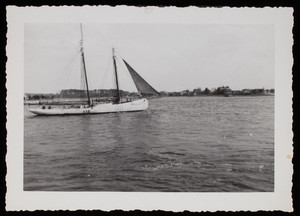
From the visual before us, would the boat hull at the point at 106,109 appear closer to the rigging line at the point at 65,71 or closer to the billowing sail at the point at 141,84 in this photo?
the billowing sail at the point at 141,84

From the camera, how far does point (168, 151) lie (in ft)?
11.3

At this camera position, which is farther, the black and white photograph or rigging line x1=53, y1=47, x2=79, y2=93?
rigging line x1=53, y1=47, x2=79, y2=93

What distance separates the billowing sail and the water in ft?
0.61

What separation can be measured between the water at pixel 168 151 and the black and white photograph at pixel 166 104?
0.04 ft

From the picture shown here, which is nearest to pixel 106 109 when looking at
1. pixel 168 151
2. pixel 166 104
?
pixel 166 104

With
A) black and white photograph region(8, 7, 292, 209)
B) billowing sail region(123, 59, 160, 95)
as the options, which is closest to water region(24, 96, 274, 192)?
black and white photograph region(8, 7, 292, 209)

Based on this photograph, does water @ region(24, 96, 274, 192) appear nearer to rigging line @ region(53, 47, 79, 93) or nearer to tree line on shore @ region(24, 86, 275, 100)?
tree line on shore @ region(24, 86, 275, 100)

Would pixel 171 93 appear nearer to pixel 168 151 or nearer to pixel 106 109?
pixel 168 151

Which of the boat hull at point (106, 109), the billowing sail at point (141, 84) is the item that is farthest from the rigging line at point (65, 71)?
the billowing sail at point (141, 84)

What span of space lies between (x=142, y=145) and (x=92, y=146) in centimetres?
57

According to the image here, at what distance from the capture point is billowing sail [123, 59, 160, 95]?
3574 mm

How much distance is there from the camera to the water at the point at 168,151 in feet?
10.9

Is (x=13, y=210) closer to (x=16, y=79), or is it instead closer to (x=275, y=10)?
(x=16, y=79)

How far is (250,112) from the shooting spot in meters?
3.48
